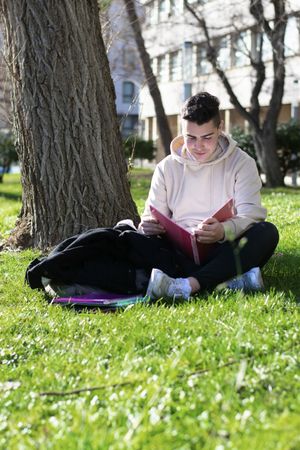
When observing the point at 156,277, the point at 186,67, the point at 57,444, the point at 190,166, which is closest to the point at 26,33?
the point at 190,166

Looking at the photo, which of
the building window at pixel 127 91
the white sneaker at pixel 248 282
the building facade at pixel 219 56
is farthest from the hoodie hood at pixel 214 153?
the building window at pixel 127 91

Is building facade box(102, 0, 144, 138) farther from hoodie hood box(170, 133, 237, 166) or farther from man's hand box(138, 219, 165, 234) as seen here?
man's hand box(138, 219, 165, 234)

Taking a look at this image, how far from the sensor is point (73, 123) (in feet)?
21.9

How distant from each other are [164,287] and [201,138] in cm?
101

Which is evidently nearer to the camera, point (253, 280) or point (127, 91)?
point (253, 280)

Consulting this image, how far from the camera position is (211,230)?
4730 mm

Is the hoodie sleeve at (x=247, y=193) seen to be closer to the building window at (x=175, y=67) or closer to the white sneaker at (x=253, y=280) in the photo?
the white sneaker at (x=253, y=280)

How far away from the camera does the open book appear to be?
192 inches

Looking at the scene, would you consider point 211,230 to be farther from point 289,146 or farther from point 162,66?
point 162,66

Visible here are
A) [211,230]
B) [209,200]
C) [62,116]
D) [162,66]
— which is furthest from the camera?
[162,66]

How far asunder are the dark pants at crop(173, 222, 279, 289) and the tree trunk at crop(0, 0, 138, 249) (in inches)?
76.7

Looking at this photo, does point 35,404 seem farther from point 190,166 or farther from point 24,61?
point 24,61

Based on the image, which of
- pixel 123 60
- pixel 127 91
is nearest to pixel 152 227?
pixel 123 60

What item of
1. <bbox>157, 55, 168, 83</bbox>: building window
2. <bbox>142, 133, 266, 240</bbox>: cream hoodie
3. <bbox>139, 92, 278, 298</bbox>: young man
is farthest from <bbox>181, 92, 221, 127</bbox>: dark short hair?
<bbox>157, 55, 168, 83</bbox>: building window
